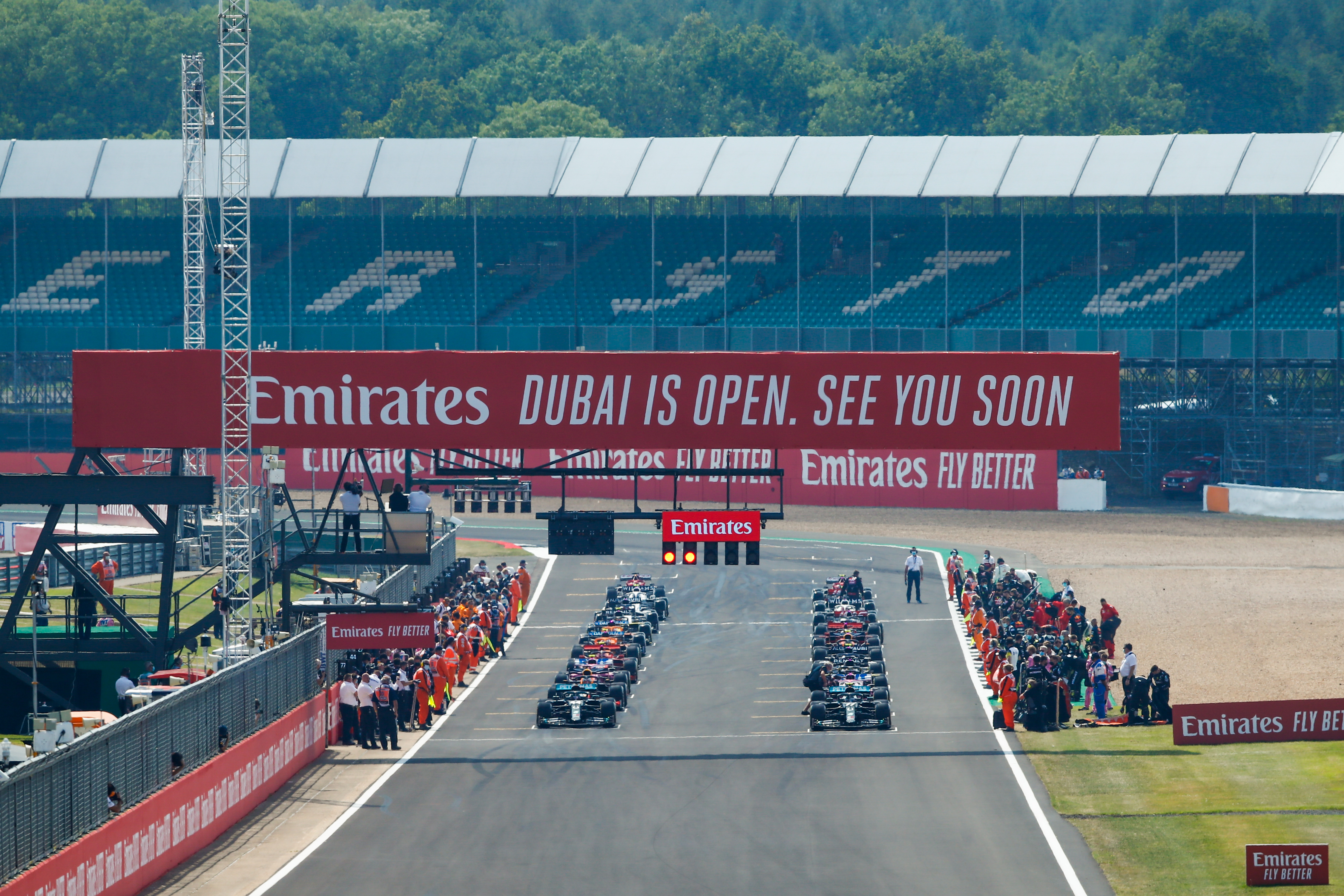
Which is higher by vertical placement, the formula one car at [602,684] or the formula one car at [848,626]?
the formula one car at [848,626]

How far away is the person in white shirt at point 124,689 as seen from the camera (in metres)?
23.8

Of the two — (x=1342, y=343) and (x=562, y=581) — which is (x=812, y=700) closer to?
(x=562, y=581)

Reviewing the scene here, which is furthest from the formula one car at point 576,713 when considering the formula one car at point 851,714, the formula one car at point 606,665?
the formula one car at point 851,714

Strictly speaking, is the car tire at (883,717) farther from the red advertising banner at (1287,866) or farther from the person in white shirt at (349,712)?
the red advertising banner at (1287,866)

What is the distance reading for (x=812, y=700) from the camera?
100.0 ft

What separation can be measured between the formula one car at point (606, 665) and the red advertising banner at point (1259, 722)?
1094 centimetres

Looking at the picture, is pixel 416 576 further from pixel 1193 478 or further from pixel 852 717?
pixel 1193 478

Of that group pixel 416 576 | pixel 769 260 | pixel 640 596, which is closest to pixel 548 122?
pixel 769 260

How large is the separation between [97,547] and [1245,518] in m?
38.1

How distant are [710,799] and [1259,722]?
375 inches

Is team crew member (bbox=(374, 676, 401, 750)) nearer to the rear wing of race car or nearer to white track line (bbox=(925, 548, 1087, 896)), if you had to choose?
the rear wing of race car

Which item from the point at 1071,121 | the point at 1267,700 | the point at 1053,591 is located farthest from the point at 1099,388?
the point at 1071,121

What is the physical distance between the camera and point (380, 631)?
1091 inches

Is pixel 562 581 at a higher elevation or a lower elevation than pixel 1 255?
lower
